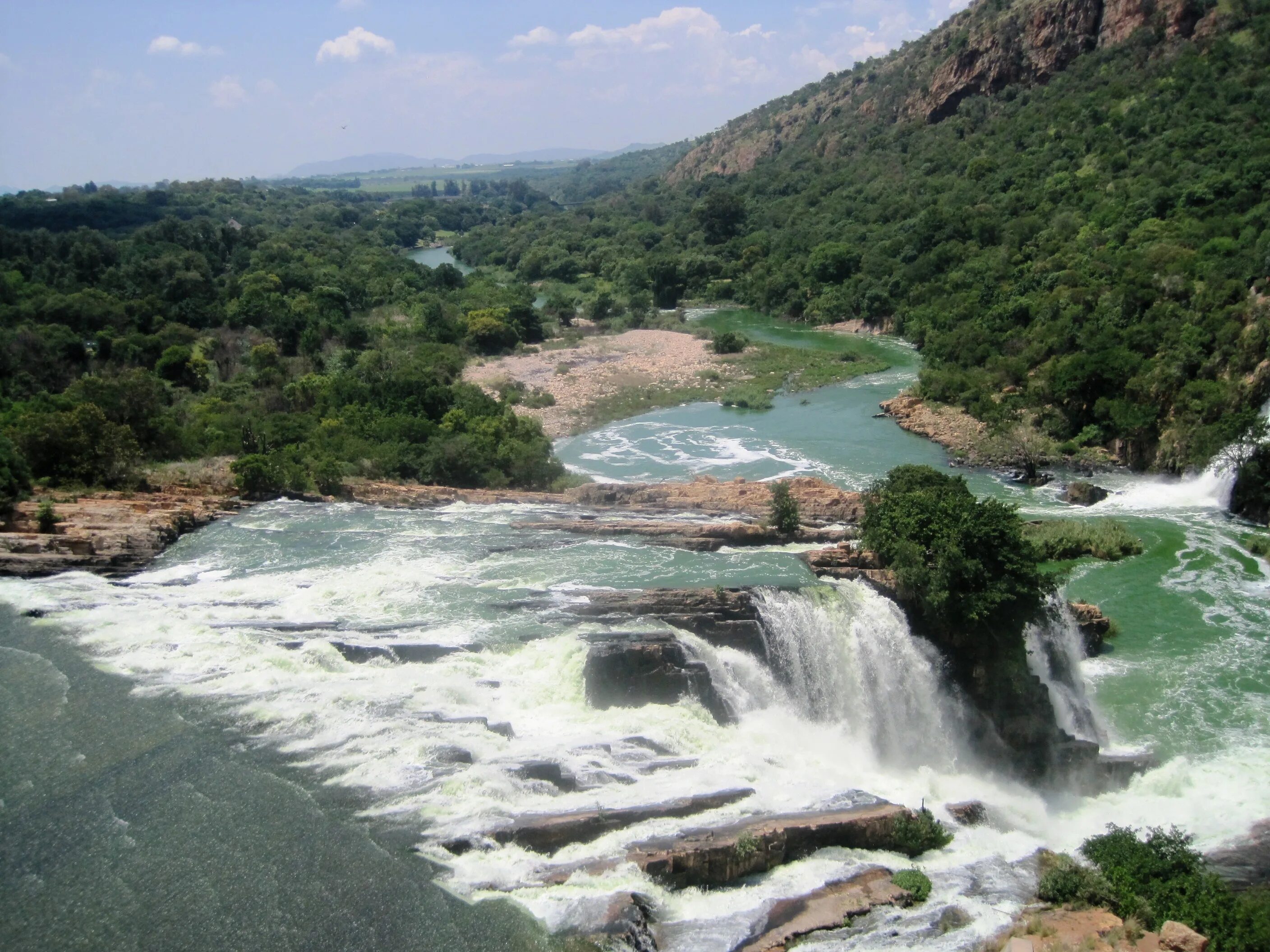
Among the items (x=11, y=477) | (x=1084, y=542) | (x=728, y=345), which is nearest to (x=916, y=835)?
(x=1084, y=542)

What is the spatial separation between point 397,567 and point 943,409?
25611 mm

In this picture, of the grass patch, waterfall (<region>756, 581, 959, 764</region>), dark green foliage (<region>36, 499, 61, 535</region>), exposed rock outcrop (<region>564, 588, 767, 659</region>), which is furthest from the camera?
the grass patch

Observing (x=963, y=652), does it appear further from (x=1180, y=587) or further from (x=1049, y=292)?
(x=1049, y=292)

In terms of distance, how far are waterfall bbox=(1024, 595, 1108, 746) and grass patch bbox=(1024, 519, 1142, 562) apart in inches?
230

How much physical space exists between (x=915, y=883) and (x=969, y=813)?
2.58 metres

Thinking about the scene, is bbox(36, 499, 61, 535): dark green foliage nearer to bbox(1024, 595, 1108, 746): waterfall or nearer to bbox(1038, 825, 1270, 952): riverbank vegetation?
bbox(1024, 595, 1108, 746): waterfall

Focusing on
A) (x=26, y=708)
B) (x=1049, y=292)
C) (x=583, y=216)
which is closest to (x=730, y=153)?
(x=583, y=216)

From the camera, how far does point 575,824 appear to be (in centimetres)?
1330

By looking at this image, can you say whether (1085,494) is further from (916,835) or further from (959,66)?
(959,66)

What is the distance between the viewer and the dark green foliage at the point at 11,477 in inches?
883

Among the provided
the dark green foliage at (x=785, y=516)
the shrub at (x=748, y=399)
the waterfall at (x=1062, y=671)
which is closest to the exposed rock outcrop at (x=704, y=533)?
the dark green foliage at (x=785, y=516)

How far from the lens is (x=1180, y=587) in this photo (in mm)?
22969

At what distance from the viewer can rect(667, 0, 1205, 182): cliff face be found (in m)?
64.0

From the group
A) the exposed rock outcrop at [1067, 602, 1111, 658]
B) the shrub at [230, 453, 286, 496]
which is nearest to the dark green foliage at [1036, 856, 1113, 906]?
the exposed rock outcrop at [1067, 602, 1111, 658]
